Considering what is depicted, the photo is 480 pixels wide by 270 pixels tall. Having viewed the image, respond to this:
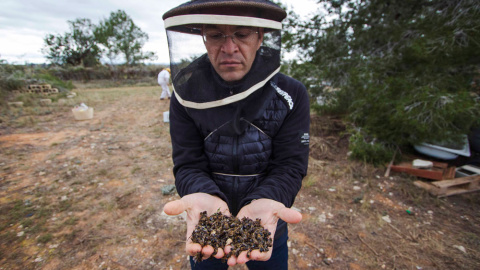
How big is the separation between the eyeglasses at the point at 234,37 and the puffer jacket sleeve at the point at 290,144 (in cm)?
33

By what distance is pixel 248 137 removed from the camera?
1.32 meters

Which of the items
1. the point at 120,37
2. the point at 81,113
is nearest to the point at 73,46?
the point at 120,37

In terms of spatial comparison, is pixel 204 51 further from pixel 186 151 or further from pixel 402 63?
pixel 402 63

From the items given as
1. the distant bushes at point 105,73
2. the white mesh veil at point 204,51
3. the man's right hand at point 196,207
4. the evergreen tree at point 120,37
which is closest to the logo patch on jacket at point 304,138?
the white mesh veil at point 204,51

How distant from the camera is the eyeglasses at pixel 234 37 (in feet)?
3.87

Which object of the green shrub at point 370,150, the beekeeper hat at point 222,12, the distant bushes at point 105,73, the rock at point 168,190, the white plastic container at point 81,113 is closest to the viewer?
the beekeeper hat at point 222,12

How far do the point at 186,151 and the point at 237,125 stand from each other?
0.37m

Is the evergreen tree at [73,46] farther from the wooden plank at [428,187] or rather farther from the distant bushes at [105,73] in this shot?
the wooden plank at [428,187]

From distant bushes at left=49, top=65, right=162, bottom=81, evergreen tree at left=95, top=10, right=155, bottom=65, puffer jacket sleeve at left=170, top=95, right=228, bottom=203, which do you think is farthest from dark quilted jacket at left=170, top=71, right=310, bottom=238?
evergreen tree at left=95, top=10, right=155, bottom=65

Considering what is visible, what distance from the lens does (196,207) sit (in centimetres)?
132

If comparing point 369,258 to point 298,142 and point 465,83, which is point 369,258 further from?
point 465,83

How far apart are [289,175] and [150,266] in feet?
6.36

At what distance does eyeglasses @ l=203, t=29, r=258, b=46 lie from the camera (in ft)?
3.87

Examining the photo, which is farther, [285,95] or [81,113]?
[81,113]
